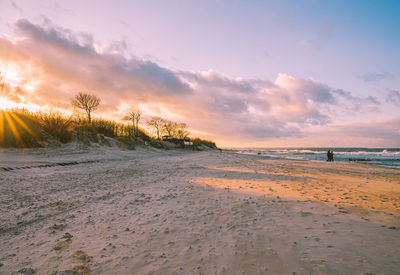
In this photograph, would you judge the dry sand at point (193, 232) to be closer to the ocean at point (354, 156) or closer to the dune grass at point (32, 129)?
the dune grass at point (32, 129)

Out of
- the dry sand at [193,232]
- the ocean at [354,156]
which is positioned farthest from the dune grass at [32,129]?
the ocean at [354,156]

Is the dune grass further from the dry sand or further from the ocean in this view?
the ocean

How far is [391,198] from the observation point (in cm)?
600

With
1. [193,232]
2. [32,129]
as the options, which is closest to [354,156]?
[193,232]

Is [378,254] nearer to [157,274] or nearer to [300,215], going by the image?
[300,215]

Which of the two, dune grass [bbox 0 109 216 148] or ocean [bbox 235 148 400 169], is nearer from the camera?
dune grass [bbox 0 109 216 148]

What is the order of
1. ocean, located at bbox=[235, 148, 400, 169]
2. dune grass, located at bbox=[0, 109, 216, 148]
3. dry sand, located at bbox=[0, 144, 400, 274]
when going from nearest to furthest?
dry sand, located at bbox=[0, 144, 400, 274] < dune grass, located at bbox=[0, 109, 216, 148] < ocean, located at bbox=[235, 148, 400, 169]

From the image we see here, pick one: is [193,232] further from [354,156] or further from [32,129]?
[354,156]

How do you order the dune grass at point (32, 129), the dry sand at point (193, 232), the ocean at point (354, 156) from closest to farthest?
the dry sand at point (193, 232) → the dune grass at point (32, 129) → the ocean at point (354, 156)

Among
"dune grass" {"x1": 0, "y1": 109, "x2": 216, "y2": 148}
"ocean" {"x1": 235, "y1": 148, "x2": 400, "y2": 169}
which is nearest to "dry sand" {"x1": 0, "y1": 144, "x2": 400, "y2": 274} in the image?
"dune grass" {"x1": 0, "y1": 109, "x2": 216, "y2": 148}

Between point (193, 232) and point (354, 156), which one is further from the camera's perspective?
point (354, 156)

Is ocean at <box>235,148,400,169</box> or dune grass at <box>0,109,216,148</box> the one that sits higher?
dune grass at <box>0,109,216,148</box>

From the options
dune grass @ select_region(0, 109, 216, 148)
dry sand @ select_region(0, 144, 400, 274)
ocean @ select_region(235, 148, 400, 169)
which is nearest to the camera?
dry sand @ select_region(0, 144, 400, 274)

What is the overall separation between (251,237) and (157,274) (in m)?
1.66
